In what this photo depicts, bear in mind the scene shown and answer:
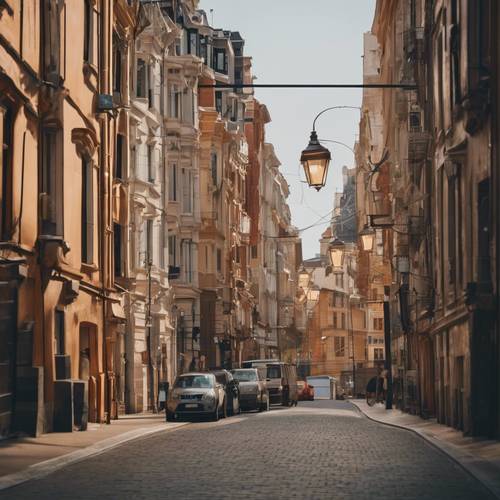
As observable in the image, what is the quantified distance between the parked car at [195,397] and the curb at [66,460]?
820cm

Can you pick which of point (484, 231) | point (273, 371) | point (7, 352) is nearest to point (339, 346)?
point (273, 371)

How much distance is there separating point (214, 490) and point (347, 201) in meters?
153

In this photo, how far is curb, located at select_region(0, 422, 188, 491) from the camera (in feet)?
57.4

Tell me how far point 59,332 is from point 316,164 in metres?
13.3

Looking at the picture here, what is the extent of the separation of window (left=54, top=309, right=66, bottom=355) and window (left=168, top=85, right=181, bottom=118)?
34.9 meters

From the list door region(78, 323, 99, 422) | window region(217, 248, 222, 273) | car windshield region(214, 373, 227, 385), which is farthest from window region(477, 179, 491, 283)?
window region(217, 248, 222, 273)

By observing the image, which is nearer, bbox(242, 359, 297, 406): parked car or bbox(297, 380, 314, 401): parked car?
bbox(242, 359, 297, 406): parked car

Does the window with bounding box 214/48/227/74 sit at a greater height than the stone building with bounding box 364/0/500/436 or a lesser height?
greater

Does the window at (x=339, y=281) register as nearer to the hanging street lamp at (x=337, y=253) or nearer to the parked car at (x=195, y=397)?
the hanging street lamp at (x=337, y=253)

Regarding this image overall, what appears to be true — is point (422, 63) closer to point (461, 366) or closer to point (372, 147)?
point (461, 366)

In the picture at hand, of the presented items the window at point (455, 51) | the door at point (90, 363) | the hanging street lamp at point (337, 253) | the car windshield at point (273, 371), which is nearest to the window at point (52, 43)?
the door at point (90, 363)

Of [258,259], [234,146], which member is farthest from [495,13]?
[258,259]

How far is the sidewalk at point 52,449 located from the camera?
61.8 feet

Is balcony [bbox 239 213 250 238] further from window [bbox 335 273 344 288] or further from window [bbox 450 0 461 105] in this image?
window [bbox 335 273 344 288]
